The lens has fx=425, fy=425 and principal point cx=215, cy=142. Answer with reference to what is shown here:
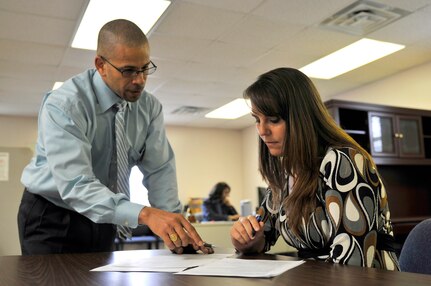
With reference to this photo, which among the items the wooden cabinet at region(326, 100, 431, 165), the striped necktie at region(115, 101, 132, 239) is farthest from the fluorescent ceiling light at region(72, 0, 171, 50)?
the striped necktie at region(115, 101, 132, 239)

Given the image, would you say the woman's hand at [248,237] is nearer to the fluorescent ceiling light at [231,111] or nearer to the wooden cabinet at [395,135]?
the wooden cabinet at [395,135]

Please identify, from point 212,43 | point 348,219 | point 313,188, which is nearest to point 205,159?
point 212,43

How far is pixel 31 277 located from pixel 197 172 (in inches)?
294

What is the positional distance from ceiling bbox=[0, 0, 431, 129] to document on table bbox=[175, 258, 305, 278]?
2.63 meters

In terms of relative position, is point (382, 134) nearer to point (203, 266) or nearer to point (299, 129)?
point (299, 129)

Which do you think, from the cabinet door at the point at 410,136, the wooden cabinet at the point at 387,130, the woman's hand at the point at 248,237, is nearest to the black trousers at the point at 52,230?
the woman's hand at the point at 248,237

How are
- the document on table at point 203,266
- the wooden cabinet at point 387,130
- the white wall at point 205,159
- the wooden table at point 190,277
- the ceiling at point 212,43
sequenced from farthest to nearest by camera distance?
the white wall at point 205,159 < the wooden cabinet at point 387,130 < the ceiling at point 212,43 < the document on table at point 203,266 < the wooden table at point 190,277

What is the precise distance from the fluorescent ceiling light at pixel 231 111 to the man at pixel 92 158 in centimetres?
477

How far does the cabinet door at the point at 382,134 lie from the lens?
3.94 m

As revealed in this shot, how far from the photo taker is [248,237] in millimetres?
1204

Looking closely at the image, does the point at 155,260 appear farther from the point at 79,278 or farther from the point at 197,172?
the point at 197,172

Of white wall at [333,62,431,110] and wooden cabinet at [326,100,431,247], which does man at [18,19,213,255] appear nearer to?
wooden cabinet at [326,100,431,247]

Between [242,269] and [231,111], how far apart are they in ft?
20.8

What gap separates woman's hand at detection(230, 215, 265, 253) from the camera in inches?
47.5
